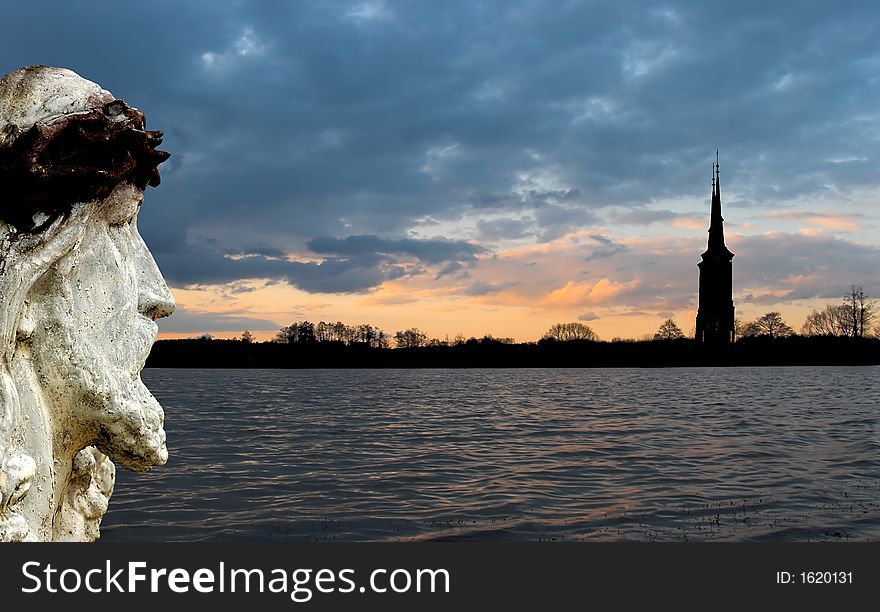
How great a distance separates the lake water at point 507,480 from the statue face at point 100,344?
27.5 ft

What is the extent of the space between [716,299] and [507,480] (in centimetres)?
9957

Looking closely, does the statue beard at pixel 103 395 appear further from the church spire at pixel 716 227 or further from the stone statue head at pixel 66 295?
the church spire at pixel 716 227

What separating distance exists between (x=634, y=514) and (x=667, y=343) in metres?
105

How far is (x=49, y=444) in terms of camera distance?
9.41ft

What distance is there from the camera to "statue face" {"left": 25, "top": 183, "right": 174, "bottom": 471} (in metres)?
2.81

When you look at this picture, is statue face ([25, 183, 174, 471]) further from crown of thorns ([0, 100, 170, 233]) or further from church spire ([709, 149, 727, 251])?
church spire ([709, 149, 727, 251])

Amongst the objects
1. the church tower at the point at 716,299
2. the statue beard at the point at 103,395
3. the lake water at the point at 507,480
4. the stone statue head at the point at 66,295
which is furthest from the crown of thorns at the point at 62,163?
the church tower at the point at 716,299

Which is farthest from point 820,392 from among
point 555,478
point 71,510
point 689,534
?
point 71,510

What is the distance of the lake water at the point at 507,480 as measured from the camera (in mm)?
11641

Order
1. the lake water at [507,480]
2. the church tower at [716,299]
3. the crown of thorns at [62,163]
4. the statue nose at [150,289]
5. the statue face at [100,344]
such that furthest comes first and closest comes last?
1. the church tower at [716,299]
2. the lake water at [507,480]
3. the statue nose at [150,289]
4. the statue face at [100,344]
5. the crown of thorns at [62,163]

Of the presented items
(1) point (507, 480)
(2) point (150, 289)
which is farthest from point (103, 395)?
(1) point (507, 480)

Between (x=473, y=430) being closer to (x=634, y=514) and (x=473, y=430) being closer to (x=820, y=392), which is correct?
(x=634, y=514)

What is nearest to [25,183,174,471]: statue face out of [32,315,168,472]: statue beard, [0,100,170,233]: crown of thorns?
[32,315,168,472]: statue beard

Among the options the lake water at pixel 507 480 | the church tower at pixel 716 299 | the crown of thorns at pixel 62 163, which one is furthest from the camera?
the church tower at pixel 716 299
